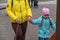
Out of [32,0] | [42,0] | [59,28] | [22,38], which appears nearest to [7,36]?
[22,38]

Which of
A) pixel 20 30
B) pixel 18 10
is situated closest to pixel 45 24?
pixel 20 30

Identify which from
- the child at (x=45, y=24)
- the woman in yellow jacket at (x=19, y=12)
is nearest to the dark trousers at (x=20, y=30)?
the woman in yellow jacket at (x=19, y=12)

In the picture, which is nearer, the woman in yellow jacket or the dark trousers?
the woman in yellow jacket

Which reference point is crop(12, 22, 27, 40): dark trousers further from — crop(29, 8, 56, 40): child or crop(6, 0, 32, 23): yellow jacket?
crop(29, 8, 56, 40): child

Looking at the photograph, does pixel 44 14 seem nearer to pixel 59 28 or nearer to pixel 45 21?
pixel 45 21

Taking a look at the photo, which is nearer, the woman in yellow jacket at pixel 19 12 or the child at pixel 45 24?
the woman in yellow jacket at pixel 19 12

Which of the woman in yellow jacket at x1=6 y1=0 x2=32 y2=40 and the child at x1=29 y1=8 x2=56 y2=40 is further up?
the woman in yellow jacket at x1=6 y1=0 x2=32 y2=40

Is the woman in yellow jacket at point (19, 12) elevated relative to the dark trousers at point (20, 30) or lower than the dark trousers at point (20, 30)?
elevated

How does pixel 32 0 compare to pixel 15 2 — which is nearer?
pixel 15 2

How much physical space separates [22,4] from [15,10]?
0.19 meters

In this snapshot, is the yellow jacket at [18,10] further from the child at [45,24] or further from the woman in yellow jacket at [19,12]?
the child at [45,24]

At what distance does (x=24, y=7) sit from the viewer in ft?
16.8

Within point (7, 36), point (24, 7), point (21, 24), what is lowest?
point (7, 36)

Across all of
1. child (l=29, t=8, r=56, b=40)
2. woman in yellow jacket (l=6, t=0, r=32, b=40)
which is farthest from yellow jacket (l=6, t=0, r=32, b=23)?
child (l=29, t=8, r=56, b=40)
